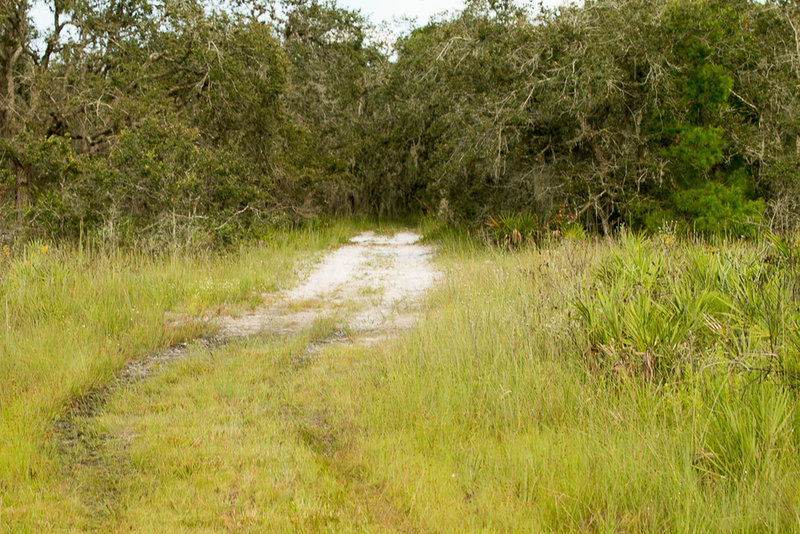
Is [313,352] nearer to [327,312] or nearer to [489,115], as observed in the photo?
[327,312]

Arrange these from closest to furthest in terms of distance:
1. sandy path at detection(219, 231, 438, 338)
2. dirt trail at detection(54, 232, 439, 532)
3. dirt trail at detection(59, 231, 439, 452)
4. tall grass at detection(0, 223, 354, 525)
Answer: dirt trail at detection(54, 232, 439, 532) < tall grass at detection(0, 223, 354, 525) < dirt trail at detection(59, 231, 439, 452) < sandy path at detection(219, 231, 438, 338)

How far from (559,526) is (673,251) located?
14.5 feet

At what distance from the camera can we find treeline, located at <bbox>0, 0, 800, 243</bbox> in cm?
1095

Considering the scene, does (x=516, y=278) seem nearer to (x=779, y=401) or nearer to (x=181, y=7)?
(x=779, y=401)

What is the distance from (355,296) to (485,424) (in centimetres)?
517

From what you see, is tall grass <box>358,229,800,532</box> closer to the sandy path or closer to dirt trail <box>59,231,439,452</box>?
dirt trail <box>59,231,439,452</box>

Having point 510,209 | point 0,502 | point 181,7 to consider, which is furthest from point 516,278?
point 181,7

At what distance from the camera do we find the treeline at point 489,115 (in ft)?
35.9

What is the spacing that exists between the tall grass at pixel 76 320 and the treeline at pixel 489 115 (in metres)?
1.81

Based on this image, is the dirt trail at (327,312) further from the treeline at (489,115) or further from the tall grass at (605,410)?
the treeline at (489,115)

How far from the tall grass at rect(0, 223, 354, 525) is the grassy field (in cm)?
3

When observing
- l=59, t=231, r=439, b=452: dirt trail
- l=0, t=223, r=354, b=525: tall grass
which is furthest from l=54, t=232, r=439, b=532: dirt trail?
l=0, t=223, r=354, b=525: tall grass

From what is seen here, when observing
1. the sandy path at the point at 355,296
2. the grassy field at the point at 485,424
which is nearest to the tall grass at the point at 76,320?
the grassy field at the point at 485,424

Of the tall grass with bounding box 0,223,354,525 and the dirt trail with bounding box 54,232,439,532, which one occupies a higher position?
the tall grass with bounding box 0,223,354,525
